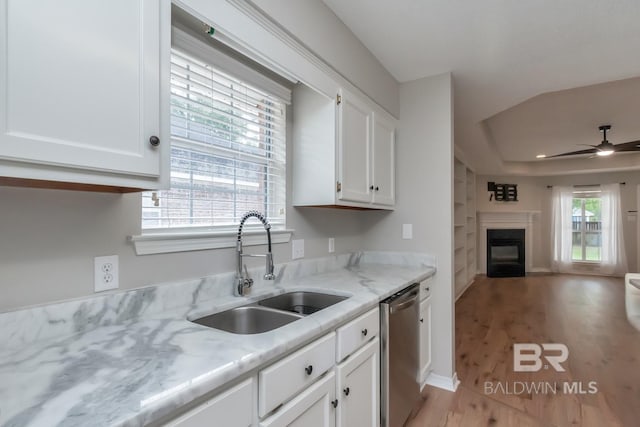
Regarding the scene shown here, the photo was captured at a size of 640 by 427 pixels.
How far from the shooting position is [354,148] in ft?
7.18

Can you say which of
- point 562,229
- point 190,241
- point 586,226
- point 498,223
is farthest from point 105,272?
point 586,226

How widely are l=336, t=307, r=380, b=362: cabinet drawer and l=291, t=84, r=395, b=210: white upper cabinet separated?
712 mm

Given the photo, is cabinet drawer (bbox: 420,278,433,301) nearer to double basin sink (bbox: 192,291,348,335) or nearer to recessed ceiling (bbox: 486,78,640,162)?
double basin sink (bbox: 192,291,348,335)

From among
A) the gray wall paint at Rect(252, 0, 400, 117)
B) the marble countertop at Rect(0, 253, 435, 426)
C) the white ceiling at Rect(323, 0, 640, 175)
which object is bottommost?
the marble countertop at Rect(0, 253, 435, 426)

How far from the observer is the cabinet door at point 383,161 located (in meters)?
2.46

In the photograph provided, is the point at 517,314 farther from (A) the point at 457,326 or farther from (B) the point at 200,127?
(B) the point at 200,127

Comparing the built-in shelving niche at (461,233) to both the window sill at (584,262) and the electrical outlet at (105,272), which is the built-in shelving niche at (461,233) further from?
the electrical outlet at (105,272)

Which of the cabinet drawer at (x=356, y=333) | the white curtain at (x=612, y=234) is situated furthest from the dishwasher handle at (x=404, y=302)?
the white curtain at (x=612, y=234)

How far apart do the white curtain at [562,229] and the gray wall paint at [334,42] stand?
7220 millimetres

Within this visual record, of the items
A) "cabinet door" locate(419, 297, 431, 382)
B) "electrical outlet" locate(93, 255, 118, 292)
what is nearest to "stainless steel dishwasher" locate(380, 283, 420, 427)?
"cabinet door" locate(419, 297, 431, 382)

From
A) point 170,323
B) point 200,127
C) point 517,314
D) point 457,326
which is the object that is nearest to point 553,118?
point 517,314

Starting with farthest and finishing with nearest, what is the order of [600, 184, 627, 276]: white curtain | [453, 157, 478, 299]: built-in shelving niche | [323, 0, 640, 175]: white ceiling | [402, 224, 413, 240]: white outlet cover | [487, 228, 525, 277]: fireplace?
[487, 228, 525, 277]: fireplace
[600, 184, 627, 276]: white curtain
[453, 157, 478, 299]: built-in shelving niche
[402, 224, 413, 240]: white outlet cover
[323, 0, 640, 175]: white ceiling

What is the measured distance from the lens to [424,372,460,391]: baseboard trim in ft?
8.39

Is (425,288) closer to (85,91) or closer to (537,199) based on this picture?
(85,91)
